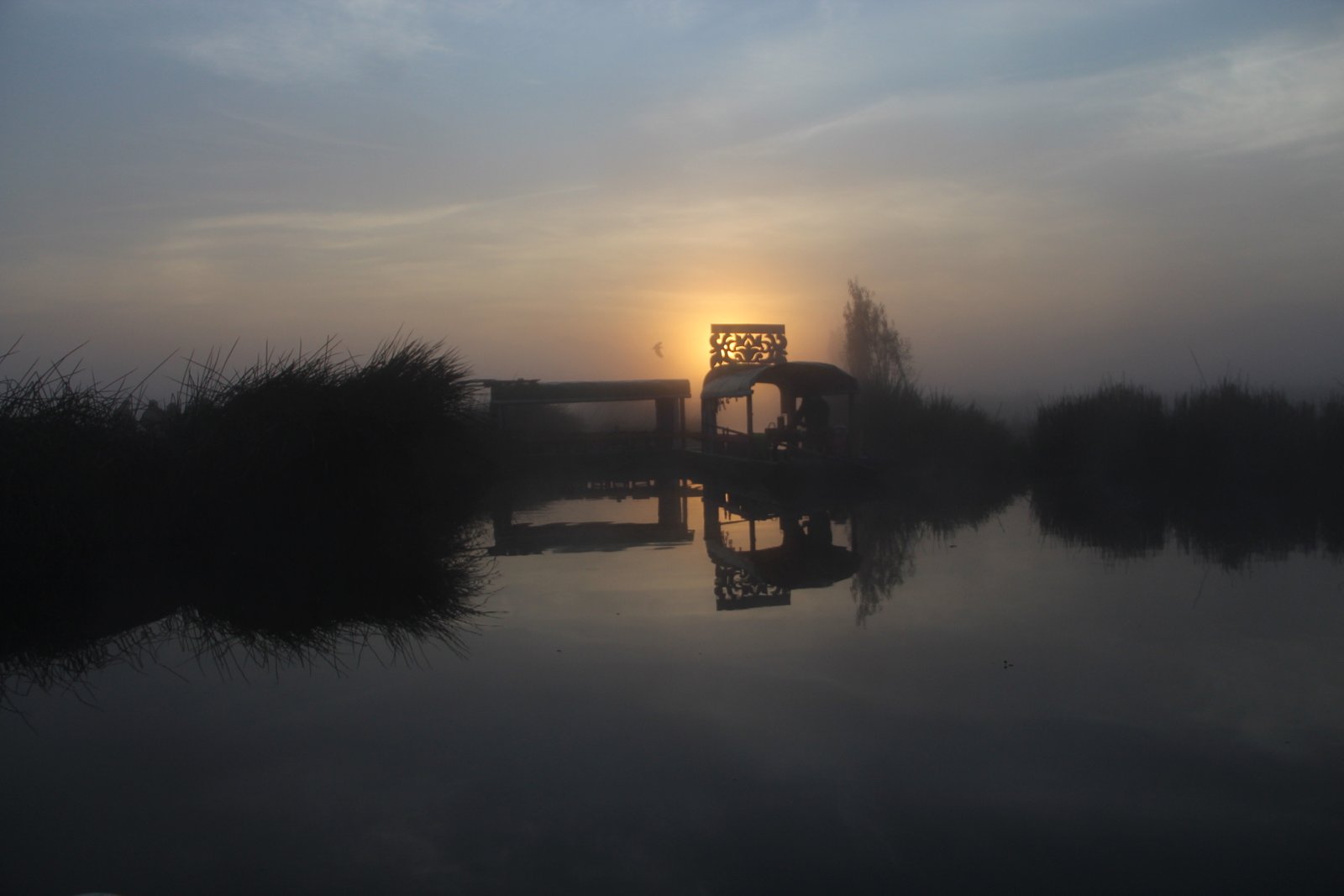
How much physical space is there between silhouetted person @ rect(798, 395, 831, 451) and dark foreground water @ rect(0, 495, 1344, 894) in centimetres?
1265

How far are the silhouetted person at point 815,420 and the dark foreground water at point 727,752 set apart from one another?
41.5 feet

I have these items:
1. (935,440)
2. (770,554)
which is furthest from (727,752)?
(935,440)

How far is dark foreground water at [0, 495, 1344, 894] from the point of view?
13.2 feet

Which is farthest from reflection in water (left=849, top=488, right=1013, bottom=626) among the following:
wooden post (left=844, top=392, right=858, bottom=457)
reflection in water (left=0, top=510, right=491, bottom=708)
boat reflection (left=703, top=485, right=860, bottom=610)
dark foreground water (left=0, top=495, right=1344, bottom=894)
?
reflection in water (left=0, top=510, right=491, bottom=708)

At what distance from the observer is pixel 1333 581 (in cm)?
919

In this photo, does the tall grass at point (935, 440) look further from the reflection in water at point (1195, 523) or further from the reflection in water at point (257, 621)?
the reflection in water at point (257, 621)

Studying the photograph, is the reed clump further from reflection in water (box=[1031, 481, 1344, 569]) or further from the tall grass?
the tall grass

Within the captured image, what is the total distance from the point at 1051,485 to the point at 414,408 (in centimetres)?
1177

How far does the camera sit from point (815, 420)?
888 inches

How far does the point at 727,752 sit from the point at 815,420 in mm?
17630

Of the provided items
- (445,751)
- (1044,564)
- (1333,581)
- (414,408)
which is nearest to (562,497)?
(414,408)

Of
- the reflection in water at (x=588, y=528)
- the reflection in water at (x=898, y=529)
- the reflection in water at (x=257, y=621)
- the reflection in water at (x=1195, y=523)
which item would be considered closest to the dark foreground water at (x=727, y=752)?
the reflection in water at (x=257, y=621)

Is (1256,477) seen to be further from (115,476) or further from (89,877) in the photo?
(89,877)

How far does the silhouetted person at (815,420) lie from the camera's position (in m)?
22.0
